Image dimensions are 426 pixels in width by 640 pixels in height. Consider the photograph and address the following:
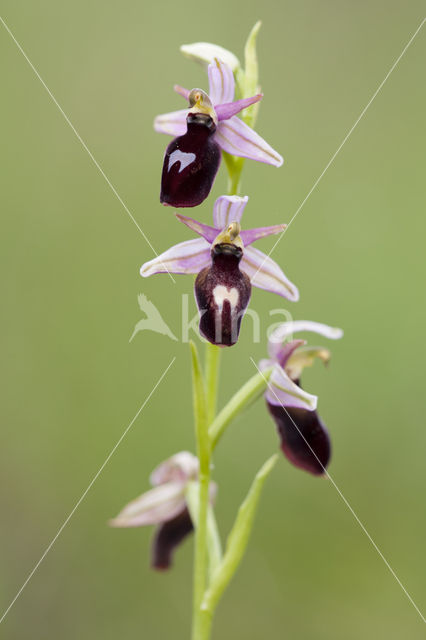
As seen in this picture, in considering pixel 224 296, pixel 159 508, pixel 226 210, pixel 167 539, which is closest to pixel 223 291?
pixel 224 296

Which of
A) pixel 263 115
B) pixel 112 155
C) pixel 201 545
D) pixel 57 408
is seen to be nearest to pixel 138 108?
pixel 112 155

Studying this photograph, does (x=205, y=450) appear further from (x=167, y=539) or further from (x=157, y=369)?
(x=157, y=369)

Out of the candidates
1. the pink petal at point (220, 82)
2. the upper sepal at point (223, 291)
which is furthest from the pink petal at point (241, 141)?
the upper sepal at point (223, 291)

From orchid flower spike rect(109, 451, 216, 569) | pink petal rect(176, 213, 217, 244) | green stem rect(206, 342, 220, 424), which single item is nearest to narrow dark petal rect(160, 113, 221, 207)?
pink petal rect(176, 213, 217, 244)

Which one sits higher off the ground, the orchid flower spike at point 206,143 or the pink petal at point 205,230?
the orchid flower spike at point 206,143

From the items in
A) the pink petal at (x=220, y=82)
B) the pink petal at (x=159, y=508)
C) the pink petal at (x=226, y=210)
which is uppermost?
the pink petal at (x=220, y=82)

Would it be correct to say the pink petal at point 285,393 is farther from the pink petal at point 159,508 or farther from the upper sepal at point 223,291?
the pink petal at point 159,508

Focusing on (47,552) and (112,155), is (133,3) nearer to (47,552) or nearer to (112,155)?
(112,155)
